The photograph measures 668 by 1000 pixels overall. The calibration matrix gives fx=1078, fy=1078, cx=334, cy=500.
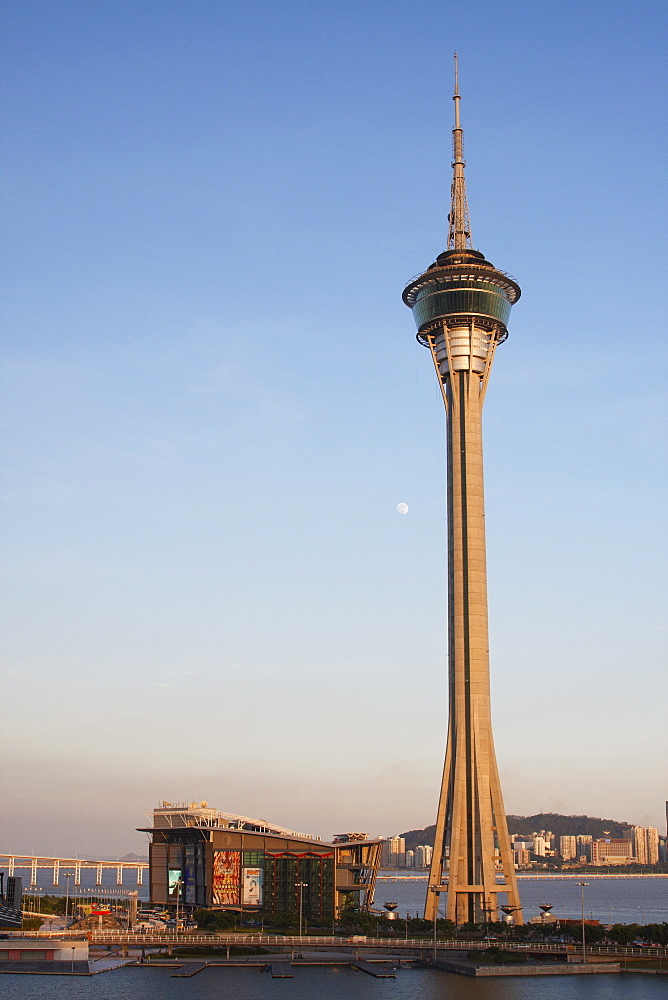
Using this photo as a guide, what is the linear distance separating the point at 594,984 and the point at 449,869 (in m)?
45.4

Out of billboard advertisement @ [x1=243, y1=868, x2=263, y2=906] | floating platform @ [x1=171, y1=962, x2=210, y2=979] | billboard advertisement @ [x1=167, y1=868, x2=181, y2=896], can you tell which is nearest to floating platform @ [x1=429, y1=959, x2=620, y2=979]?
floating platform @ [x1=171, y1=962, x2=210, y2=979]

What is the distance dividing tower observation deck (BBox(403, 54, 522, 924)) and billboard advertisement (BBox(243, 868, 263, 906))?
26.2 m

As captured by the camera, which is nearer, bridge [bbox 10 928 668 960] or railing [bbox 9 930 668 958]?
bridge [bbox 10 928 668 960]

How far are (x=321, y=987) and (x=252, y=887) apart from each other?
198ft

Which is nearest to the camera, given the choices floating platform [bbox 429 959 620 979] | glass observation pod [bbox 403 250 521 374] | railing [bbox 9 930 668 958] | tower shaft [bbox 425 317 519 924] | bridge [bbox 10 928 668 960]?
floating platform [bbox 429 959 620 979]

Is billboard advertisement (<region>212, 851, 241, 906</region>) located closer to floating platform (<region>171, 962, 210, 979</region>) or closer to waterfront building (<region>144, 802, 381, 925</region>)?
waterfront building (<region>144, 802, 381, 925</region>)

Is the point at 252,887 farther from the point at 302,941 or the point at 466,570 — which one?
the point at 466,570

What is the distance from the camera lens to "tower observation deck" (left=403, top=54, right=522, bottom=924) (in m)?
153

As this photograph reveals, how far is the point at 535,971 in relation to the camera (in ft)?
371

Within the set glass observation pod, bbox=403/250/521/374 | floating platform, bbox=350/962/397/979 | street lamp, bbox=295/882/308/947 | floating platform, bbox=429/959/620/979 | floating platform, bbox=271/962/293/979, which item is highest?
glass observation pod, bbox=403/250/521/374

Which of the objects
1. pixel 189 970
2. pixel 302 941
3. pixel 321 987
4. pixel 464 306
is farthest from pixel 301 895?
pixel 464 306

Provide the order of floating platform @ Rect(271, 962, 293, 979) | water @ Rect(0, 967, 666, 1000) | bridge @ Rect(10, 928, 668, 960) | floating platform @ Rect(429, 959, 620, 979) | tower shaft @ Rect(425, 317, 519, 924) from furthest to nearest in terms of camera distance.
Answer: tower shaft @ Rect(425, 317, 519, 924), bridge @ Rect(10, 928, 668, 960), floating platform @ Rect(271, 962, 293, 979), floating platform @ Rect(429, 959, 620, 979), water @ Rect(0, 967, 666, 1000)

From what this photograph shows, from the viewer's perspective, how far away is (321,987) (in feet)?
348

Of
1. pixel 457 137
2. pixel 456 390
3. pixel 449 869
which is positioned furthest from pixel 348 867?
pixel 457 137
